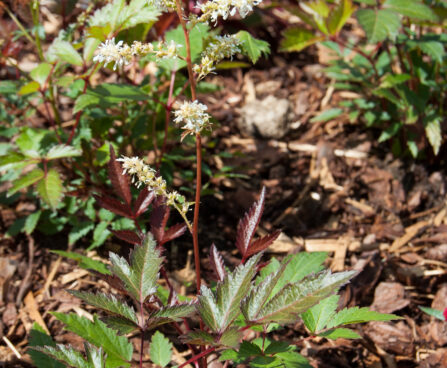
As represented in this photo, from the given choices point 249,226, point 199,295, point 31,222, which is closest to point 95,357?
point 199,295

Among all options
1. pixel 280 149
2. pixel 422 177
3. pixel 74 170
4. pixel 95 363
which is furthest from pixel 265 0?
pixel 95 363

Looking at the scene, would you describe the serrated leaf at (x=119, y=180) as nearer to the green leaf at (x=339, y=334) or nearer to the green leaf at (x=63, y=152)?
the green leaf at (x=63, y=152)

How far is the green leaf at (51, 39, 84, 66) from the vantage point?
1.72 metres

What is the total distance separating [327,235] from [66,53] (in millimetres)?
1464

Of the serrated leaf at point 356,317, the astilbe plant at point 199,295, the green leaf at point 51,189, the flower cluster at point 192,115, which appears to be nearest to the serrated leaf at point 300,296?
the astilbe plant at point 199,295

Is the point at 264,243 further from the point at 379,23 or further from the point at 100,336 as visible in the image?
the point at 379,23

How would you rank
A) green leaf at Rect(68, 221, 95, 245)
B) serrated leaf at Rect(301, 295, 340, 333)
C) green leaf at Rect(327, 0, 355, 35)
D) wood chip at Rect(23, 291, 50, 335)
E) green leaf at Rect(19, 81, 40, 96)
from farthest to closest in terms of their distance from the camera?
green leaf at Rect(327, 0, 355, 35), green leaf at Rect(68, 221, 95, 245), wood chip at Rect(23, 291, 50, 335), green leaf at Rect(19, 81, 40, 96), serrated leaf at Rect(301, 295, 340, 333)

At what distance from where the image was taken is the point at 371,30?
6.50ft

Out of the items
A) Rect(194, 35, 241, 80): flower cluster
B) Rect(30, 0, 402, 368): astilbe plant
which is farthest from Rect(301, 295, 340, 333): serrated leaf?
Rect(194, 35, 241, 80): flower cluster

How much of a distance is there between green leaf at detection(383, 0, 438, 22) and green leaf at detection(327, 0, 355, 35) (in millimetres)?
186

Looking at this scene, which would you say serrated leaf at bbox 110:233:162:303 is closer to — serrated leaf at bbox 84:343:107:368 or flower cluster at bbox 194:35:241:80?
serrated leaf at bbox 84:343:107:368

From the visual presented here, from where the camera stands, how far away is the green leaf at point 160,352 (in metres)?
1.43

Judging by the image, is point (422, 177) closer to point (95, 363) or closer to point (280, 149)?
point (280, 149)

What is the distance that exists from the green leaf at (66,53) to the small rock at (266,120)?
1363 millimetres
